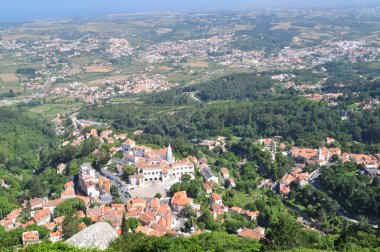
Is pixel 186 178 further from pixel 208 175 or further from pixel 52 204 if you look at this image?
pixel 52 204

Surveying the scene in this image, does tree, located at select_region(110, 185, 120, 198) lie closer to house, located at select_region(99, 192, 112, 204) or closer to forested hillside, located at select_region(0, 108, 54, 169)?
house, located at select_region(99, 192, 112, 204)

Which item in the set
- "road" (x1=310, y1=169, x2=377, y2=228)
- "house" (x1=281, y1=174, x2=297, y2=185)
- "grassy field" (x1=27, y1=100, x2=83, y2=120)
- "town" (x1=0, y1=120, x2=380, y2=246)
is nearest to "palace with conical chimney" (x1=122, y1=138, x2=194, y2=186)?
"town" (x1=0, y1=120, x2=380, y2=246)

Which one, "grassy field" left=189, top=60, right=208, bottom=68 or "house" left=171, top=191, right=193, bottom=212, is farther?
"grassy field" left=189, top=60, right=208, bottom=68

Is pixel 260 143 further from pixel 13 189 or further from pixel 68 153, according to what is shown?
pixel 13 189

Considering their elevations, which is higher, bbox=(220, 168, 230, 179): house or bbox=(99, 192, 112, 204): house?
bbox=(99, 192, 112, 204): house

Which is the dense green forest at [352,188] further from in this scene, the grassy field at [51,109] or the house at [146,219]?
the grassy field at [51,109]
